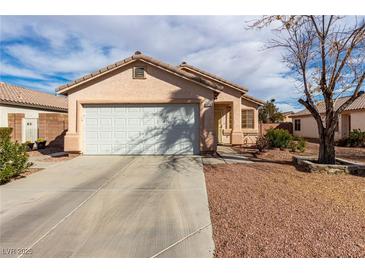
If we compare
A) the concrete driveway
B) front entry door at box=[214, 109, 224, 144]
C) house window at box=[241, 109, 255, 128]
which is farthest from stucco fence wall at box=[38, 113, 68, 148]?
house window at box=[241, 109, 255, 128]

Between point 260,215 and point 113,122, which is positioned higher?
point 113,122

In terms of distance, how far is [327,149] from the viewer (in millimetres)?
8156

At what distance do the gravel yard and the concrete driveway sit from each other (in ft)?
1.26

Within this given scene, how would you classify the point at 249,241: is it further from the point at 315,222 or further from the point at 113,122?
the point at 113,122

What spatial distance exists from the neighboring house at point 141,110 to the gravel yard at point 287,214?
3916mm

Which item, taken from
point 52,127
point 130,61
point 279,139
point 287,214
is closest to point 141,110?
point 130,61

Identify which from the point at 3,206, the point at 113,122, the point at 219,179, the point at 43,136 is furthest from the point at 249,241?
the point at 43,136

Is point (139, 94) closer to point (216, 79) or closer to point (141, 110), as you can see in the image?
point (141, 110)

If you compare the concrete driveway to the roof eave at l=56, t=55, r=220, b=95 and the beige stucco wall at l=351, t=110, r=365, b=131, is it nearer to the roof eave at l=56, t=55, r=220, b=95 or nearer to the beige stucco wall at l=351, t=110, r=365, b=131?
the roof eave at l=56, t=55, r=220, b=95

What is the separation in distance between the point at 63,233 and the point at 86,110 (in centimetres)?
818

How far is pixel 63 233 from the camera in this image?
3.60m

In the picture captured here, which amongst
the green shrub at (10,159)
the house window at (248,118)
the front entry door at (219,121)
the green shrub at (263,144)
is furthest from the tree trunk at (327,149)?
the green shrub at (10,159)

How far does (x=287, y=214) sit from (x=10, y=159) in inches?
293

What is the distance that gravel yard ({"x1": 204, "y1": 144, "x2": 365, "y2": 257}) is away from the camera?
308cm
